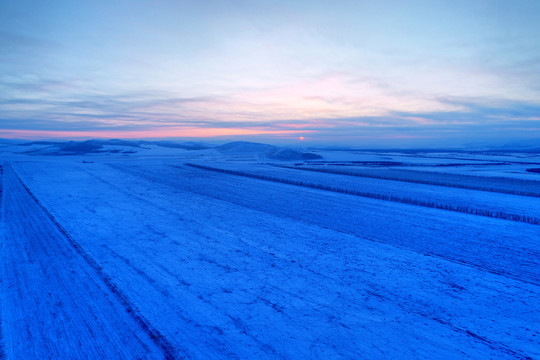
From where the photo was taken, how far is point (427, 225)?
14273 mm

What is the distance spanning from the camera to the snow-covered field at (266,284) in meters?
5.95

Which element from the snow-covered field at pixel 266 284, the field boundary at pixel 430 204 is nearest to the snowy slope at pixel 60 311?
the snow-covered field at pixel 266 284

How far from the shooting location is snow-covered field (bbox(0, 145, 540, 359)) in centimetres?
595

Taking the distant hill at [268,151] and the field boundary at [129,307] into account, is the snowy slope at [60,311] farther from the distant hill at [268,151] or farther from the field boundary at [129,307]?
the distant hill at [268,151]

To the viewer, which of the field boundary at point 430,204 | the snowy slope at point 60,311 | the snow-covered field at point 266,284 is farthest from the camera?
the field boundary at point 430,204

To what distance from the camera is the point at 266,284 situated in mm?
8312

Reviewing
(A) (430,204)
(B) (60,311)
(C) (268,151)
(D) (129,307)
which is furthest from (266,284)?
(C) (268,151)

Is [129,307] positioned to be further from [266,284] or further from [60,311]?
[266,284]

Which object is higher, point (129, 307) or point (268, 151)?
point (268, 151)

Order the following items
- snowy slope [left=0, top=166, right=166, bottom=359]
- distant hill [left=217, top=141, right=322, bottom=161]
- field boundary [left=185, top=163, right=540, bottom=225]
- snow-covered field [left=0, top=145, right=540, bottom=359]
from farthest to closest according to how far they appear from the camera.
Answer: distant hill [left=217, top=141, right=322, bottom=161]
field boundary [left=185, top=163, right=540, bottom=225]
snow-covered field [left=0, top=145, right=540, bottom=359]
snowy slope [left=0, top=166, right=166, bottom=359]

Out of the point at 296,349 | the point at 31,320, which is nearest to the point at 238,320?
the point at 296,349

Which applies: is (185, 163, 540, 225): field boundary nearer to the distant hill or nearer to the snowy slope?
the snowy slope

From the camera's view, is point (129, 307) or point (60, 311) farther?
point (129, 307)

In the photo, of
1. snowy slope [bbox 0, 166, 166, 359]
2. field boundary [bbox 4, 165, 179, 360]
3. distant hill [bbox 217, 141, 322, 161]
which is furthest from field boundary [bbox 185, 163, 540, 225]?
distant hill [bbox 217, 141, 322, 161]
